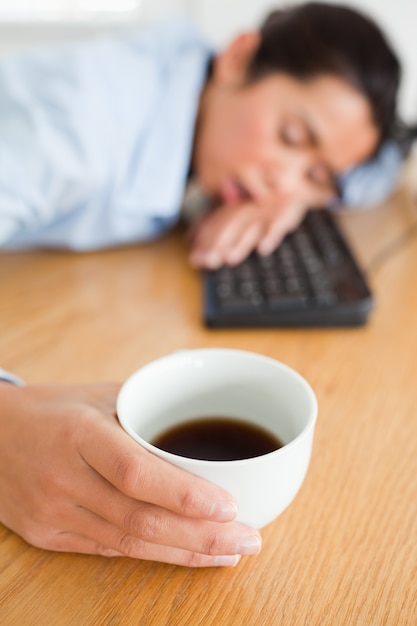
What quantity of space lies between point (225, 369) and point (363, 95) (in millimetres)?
622

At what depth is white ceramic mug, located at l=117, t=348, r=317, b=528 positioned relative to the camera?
24 centimetres

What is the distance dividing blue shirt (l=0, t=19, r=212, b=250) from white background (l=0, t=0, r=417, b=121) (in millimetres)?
656

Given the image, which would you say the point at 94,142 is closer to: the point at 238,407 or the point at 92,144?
the point at 92,144

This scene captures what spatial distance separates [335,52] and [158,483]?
0.73 meters

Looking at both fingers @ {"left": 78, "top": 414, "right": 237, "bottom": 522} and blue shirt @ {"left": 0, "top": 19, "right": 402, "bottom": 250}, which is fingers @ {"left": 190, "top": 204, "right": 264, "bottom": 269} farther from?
fingers @ {"left": 78, "top": 414, "right": 237, "bottom": 522}

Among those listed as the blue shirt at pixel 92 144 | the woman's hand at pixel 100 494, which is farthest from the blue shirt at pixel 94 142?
the woman's hand at pixel 100 494

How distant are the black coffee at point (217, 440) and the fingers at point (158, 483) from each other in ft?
0.15

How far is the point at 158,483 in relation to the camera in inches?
9.6

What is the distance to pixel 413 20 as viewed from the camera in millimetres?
1272

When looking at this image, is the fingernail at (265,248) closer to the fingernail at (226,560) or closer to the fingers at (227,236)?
the fingers at (227,236)

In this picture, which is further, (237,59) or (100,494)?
(237,59)

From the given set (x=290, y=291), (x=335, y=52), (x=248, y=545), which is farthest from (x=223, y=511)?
(x=335, y=52)

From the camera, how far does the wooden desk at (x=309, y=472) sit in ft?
0.84

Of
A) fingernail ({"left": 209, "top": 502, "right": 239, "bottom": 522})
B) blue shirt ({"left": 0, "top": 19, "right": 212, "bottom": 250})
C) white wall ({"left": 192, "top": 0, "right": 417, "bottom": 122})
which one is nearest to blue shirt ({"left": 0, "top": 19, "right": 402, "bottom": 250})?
blue shirt ({"left": 0, "top": 19, "right": 212, "bottom": 250})
